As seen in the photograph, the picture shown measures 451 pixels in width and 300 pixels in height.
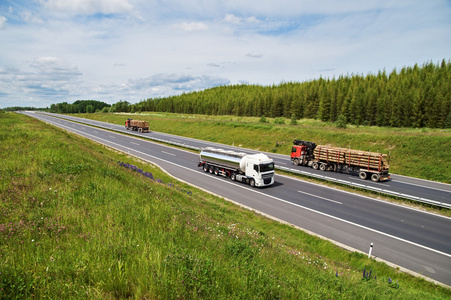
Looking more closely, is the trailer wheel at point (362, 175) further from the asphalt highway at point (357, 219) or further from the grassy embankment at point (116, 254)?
the grassy embankment at point (116, 254)

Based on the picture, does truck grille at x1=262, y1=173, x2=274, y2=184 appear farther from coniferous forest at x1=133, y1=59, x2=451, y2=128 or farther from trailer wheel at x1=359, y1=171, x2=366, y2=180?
coniferous forest at x1=133, y1=59, x2=451, y2=128

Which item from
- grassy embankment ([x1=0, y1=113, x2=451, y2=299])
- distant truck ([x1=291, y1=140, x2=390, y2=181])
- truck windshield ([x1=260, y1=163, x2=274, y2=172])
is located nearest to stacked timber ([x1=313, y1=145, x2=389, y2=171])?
distant truck ([x1=291, y1=140, x2=390, y2=181])

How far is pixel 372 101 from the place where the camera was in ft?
226

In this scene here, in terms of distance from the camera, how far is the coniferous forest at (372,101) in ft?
186

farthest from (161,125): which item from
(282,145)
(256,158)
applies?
(256,158)

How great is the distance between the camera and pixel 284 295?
4391 mm

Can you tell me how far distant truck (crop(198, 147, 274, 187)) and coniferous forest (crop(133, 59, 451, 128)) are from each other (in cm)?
5174

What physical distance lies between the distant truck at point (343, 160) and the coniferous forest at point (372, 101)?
135 ft

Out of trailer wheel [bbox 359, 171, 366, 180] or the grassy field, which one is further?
the grassy field

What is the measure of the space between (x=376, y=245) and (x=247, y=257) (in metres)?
11.2

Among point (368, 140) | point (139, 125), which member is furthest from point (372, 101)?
point (139, 125)

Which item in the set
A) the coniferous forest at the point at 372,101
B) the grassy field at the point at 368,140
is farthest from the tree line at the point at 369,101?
the grassy field at the point at 368,140

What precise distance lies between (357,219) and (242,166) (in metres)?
11.0

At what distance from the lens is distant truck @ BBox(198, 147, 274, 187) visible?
74.1 feet
